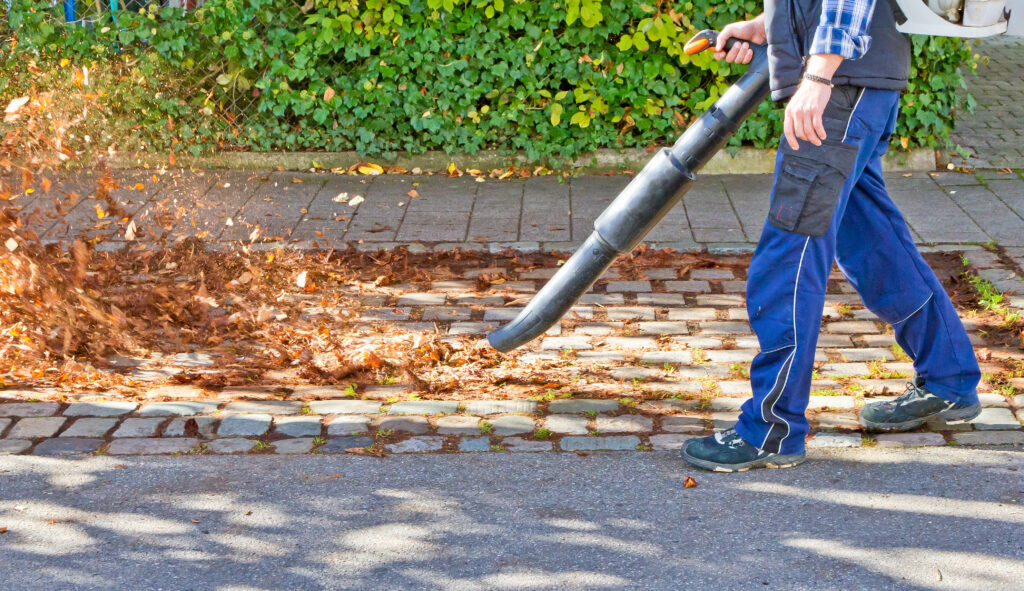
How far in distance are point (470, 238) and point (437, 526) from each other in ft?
10.4

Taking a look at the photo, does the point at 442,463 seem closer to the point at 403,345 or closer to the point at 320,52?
the point at 403,345

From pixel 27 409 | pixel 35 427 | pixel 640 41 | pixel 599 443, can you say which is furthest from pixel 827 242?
pixel 640 41

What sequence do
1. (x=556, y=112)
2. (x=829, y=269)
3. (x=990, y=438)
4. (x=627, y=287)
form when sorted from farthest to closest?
(x=556, y=112)
(x=627, y=287)
(x=990, y=438)
(x=829, y=269)

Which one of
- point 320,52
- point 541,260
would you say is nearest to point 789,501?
point 541,260

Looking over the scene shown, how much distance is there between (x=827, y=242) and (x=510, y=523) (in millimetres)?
1334

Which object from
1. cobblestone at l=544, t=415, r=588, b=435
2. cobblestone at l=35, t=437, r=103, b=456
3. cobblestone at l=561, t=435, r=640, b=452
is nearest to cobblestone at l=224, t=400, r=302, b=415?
cobblestone at l=35, t=437, r=103, b=456

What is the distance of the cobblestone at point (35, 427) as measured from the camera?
3.94 m

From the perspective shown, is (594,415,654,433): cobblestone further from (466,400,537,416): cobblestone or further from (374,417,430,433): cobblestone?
(374,417,430,433): cobblestone

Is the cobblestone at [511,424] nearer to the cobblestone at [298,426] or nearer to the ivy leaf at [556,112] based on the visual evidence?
the cobblestone at [298,426]

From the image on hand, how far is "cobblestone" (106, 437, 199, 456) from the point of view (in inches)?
150

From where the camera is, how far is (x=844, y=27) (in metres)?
3.08

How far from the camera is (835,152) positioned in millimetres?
3260

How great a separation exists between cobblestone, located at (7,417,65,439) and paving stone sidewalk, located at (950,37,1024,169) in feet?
20.6

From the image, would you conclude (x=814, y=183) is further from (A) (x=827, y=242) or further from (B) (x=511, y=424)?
(B) (x=511, y=424)
